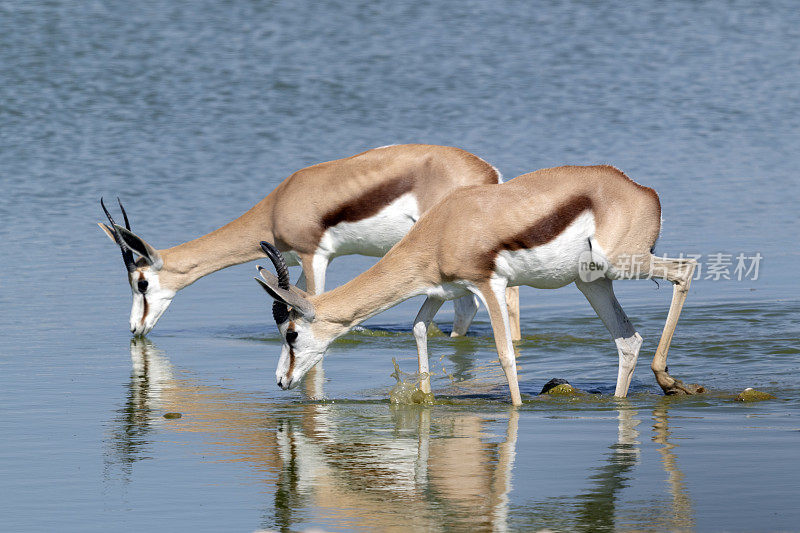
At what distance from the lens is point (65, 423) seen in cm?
989

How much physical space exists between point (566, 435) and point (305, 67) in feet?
81.1

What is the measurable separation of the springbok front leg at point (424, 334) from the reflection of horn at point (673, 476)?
176cm

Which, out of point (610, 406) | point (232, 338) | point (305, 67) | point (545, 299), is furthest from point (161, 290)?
point (305, 67)

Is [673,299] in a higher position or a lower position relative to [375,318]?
higher

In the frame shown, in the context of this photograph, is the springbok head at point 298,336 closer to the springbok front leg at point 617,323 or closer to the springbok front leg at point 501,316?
the springbok front leg at point 501,316

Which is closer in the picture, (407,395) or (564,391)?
(407,395)

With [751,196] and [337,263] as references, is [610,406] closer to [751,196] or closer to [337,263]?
[337,263]

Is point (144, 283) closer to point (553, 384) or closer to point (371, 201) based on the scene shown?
point (371, 201)

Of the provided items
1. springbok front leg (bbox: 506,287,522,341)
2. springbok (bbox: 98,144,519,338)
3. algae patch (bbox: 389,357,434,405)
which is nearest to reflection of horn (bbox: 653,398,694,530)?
algae patch (bbox: 389,357,434,405)

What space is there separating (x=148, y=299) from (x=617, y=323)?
5475mm

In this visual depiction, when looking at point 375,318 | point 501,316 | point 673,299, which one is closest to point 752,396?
point 673,299

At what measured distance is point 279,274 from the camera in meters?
10.2

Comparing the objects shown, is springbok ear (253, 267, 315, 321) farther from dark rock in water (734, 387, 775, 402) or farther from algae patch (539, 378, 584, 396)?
dark rock in water (734, 387, 775, 402)

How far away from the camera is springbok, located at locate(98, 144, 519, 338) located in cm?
1302
